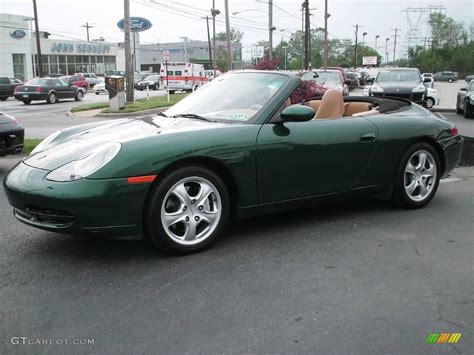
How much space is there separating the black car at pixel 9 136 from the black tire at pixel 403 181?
16.9ft

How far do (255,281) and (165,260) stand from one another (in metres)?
0.76

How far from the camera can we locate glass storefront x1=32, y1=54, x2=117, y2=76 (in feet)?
207

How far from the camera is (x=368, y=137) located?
15.9 ft

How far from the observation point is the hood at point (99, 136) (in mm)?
3922

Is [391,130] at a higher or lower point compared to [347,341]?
higher

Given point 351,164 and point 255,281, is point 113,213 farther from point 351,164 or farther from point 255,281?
point 351,164

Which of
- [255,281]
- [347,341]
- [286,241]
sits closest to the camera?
[347,341]

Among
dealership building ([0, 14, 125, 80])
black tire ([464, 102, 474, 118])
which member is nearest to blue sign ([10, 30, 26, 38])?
dealership building ([0, 14, 125, 80])

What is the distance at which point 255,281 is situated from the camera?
11.5 ft

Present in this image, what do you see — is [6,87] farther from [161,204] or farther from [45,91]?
[161,204]

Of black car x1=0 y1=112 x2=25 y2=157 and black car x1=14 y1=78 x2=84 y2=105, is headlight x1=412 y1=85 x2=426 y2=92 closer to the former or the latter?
black car x1=0 y1=112 x2=25 y2=157

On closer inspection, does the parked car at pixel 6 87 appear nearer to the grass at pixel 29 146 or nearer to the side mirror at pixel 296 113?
the grass at pixel 29 146

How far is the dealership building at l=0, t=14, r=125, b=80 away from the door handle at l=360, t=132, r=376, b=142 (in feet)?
183

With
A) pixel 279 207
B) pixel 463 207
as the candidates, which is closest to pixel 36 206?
pixel 279 207
